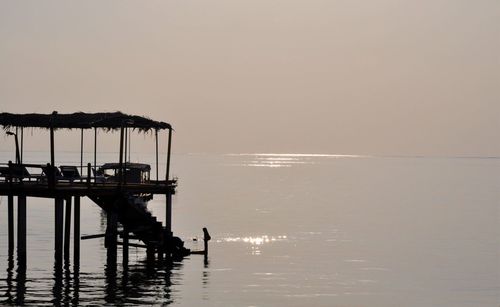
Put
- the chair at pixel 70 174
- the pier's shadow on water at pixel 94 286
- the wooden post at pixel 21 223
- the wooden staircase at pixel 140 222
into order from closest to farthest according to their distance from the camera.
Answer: the pier's shadow on water at pixel 94 286, the wooden post at pixel 21 223, the chair at pixel 70 174, the wooden staircase at pixel 140 222

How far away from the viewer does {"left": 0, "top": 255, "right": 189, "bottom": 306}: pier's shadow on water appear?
40688 millimetres

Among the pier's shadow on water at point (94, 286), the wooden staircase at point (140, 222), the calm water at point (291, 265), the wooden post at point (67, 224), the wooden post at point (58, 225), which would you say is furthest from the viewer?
the wooden staircase at point (140, 222)

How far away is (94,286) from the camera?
145 feet

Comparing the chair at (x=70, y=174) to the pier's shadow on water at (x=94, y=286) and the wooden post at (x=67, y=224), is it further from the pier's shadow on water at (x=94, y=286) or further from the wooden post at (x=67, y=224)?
the pier's shadow on water at (x=94, y=286)

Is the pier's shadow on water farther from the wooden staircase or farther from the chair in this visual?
the chair

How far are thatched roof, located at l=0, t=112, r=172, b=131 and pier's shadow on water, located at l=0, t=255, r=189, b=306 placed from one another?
6.56 meters

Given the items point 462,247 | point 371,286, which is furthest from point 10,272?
point 462,247

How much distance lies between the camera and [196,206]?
117875 mm

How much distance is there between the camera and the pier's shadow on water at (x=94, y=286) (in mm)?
40688

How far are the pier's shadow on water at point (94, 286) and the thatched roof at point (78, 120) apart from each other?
258 inches

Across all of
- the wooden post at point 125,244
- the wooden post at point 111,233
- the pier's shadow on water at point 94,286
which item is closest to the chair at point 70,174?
the wooden post at point 111,233

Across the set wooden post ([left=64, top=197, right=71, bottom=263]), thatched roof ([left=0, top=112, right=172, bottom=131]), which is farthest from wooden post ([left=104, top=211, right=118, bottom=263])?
thatched roof ([left=0, top=112, right=172, bottom=131])

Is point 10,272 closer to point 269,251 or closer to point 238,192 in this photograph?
point 269,251

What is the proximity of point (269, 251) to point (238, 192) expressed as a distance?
310ft
